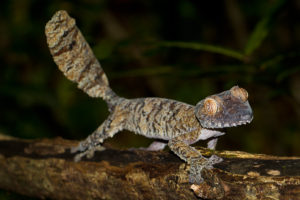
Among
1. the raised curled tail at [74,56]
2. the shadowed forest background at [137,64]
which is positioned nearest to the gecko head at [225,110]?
the raised curled tail at [74,56]

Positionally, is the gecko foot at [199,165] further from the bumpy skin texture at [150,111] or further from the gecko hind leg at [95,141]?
the gecko hind leg at [95,141]

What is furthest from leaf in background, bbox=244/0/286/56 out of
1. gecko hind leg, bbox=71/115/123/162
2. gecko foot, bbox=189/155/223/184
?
gecko hind leg, bbox=71/115/123/162

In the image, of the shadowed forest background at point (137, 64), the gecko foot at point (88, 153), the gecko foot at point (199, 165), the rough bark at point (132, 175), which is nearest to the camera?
the rough bark at point (132, 175)

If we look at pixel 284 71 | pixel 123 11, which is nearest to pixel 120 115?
pixel 284 71

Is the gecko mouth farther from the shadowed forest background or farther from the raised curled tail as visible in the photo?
the shadowed forest background

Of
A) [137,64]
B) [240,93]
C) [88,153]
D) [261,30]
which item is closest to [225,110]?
[240,93]

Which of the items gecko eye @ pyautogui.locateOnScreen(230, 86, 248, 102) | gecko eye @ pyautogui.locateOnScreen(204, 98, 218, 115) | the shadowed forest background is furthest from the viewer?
the shadowed forest background
